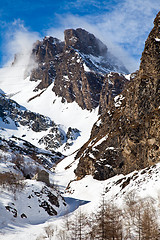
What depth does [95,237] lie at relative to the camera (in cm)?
3167

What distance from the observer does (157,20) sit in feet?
245

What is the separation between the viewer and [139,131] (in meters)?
65.1

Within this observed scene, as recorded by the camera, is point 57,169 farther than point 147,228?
Yes

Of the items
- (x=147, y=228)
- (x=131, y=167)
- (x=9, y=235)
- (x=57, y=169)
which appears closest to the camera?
(x=147, y=228)

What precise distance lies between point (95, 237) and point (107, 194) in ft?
91.4

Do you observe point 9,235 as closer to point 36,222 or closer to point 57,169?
point 36,222

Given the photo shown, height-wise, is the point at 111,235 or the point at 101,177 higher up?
the point at 101,177

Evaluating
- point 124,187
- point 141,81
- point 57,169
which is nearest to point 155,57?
point 141,81

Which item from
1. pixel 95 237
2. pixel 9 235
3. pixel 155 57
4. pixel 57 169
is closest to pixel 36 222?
pixel 9 235

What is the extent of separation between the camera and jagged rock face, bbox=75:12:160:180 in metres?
60.7

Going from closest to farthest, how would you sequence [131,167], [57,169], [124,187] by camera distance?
1. [124,187]
2. [131,167]
3. [57,169]

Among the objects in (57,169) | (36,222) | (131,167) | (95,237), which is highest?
(57,169)

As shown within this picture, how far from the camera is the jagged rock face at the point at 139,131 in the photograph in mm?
60656

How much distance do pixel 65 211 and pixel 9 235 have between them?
68.2ft
